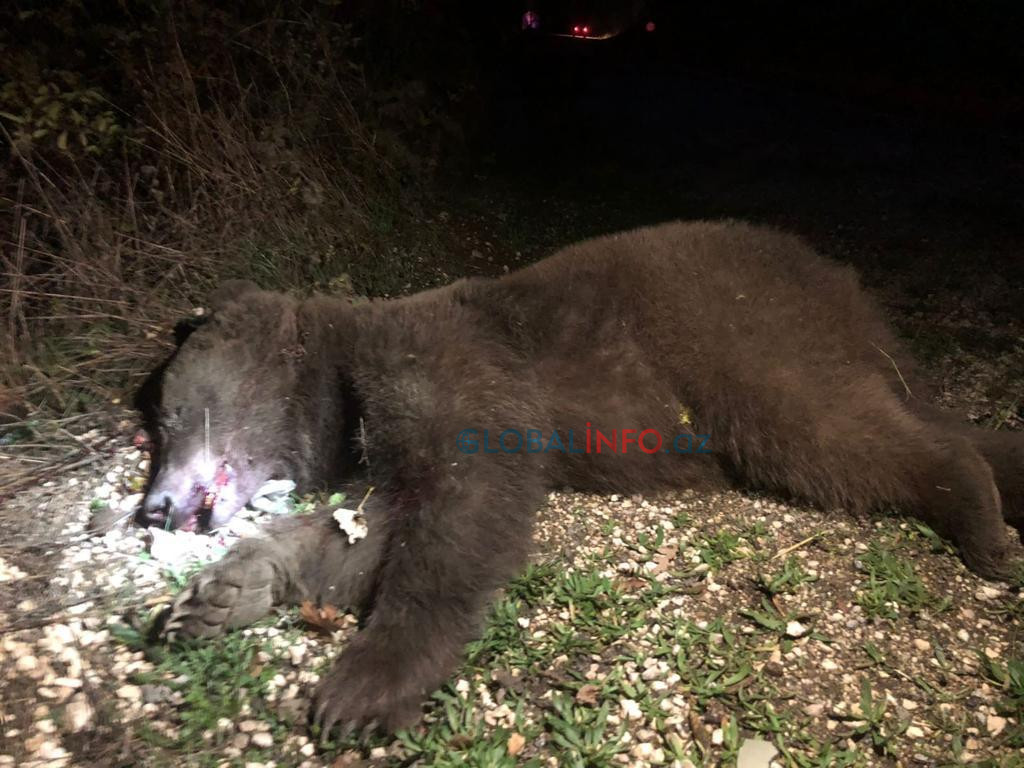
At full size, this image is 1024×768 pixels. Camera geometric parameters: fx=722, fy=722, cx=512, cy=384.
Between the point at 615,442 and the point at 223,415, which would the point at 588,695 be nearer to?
the point at 615,442

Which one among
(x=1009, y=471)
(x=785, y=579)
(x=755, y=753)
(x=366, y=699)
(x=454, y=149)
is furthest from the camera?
(x=454, y=149)

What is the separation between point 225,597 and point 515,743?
1073mm

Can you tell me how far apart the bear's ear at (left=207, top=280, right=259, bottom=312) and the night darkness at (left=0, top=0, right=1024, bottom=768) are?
0.05 ft

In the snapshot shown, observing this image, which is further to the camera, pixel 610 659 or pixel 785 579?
pixel 785 579

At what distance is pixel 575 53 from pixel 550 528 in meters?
4.91

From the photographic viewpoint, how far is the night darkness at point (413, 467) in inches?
87.9

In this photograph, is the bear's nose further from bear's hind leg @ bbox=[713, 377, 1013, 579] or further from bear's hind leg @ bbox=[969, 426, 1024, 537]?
bear's hind leg @ bbox=[969, 426, 1024, 537]

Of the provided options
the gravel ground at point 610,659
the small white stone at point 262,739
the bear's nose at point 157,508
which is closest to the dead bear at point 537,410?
the bear's nose at point 157,508

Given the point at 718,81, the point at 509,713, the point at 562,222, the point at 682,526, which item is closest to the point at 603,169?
the point at 562,222

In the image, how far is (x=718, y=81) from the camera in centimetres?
687

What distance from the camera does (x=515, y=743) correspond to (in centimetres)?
215

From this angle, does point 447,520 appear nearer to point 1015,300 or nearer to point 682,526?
point 682,526

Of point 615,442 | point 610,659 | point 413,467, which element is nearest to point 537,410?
point 615,442

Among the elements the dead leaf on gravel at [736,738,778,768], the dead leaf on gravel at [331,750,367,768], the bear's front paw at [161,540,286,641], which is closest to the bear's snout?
the bear's front paw at [161,540,286,641]
